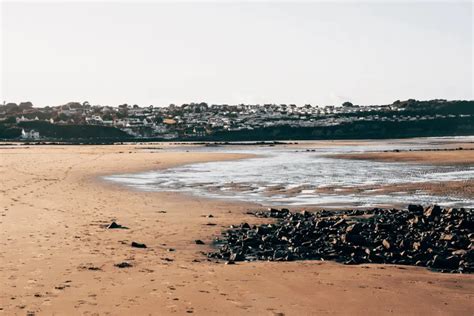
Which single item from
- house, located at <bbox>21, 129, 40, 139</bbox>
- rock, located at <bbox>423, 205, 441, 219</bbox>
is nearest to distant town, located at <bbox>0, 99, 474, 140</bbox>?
house, located at <bbox>21, 129, 40, 139</bbox>

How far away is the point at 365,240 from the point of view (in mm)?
15844

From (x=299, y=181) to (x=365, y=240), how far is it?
1864 centimetres

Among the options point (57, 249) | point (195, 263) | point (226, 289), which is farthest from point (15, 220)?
point (226, 289)

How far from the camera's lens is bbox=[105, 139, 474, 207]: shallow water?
2609cm

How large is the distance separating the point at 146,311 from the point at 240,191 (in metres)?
19.9

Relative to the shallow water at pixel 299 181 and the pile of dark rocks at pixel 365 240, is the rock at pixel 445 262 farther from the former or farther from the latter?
the shallow water at pixel 299 181

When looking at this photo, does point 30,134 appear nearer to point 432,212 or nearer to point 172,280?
point 432,212

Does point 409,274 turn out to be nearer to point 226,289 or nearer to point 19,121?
point 226,289

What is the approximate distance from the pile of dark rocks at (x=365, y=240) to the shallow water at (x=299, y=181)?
536cm

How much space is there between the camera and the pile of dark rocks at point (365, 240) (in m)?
14.1

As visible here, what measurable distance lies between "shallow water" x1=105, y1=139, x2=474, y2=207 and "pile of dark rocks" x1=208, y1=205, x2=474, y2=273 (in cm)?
536

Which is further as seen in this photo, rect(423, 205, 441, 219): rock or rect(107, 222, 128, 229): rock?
rect(423, 205, 441, 219): rock

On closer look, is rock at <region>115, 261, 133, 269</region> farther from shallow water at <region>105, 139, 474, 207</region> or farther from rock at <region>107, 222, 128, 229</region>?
shallow water at <region>105, 139, 474, 207</region>

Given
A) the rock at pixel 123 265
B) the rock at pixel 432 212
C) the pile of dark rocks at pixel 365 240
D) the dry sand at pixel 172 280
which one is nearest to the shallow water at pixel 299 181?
the rock at pixel 432 212
